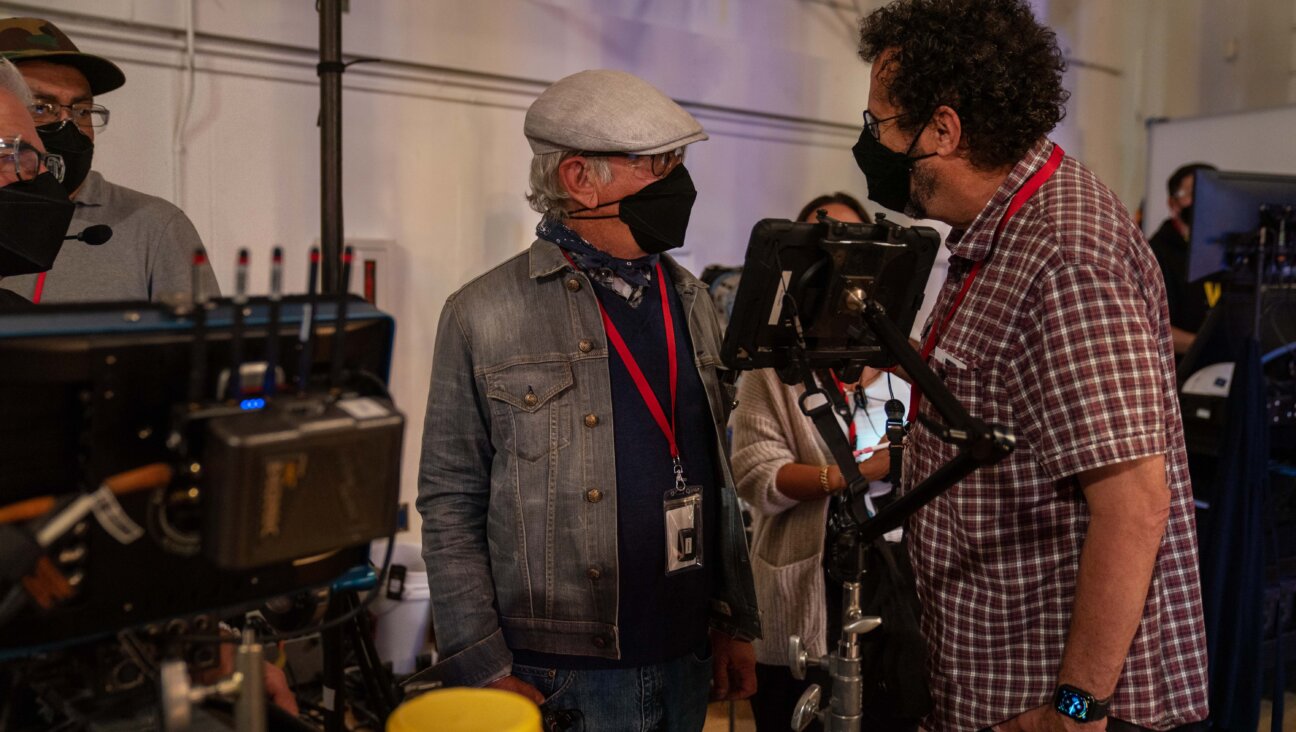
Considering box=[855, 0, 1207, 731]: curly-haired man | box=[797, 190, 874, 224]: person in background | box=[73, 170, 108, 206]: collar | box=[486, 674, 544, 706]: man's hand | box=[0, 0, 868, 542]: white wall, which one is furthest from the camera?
box=[0, 0, 868, 542]: white wall

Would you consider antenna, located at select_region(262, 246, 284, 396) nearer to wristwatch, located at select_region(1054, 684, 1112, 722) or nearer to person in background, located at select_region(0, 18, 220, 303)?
wristwatch, located at select_region(1054, 684, 1112, 722)

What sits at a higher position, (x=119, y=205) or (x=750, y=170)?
(x=750, y=170)

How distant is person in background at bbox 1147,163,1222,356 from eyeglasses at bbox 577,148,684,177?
2.94m

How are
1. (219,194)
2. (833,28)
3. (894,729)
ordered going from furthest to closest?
(833,28)
(219,194)
(894,729)

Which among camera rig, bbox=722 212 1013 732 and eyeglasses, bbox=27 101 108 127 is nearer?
camera rig, bbox=722 212 1013 732

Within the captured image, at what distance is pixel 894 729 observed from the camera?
2143mm

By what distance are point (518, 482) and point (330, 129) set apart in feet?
5.75

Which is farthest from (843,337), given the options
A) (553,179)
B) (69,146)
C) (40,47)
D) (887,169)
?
(40,47)

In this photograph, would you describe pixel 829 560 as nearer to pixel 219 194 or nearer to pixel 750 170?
pixel 219 194

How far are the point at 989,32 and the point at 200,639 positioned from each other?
1.37 m

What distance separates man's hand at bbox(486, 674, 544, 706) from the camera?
1584 millimetres

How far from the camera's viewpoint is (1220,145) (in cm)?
599

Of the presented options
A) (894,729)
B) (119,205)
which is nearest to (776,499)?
(894,729)

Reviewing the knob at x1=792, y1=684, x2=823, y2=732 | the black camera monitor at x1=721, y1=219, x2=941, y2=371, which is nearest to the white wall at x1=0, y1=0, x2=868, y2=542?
the black camera monitor at x1=721, y1=219, x2=941, y2=371
